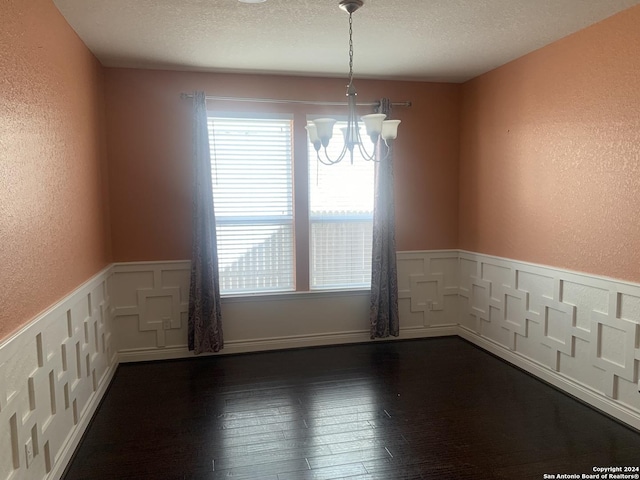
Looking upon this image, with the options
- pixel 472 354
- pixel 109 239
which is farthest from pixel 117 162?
pixel 472 354

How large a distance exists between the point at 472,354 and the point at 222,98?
10.6 feet

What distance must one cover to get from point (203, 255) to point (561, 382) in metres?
3.01

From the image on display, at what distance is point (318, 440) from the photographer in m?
2.68

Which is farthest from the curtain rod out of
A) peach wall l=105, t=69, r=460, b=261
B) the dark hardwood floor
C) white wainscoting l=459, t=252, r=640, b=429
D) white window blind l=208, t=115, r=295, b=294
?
the dark hardwood floor

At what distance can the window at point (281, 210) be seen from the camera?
161 inches

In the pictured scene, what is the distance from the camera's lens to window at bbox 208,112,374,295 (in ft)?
13.5

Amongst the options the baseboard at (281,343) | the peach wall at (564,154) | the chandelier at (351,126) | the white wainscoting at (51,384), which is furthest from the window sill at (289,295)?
the chandelier at (351,126)

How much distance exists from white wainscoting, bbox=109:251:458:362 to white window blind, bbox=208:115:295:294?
0.89 feet

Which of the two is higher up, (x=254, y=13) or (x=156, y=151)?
(x=254, y=13)

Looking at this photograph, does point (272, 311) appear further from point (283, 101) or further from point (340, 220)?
point (283, 101)

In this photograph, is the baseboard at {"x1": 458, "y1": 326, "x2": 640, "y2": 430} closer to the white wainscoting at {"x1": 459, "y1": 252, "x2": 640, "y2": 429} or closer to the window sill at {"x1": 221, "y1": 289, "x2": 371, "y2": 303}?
the white wainscoting at {"x1": 459, "y1": 252, "x2": 640, "y2": 429}

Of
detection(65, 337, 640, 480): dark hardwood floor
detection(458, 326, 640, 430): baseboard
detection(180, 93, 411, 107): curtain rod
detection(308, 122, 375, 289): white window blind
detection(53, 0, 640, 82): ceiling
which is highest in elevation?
detection(53, 0, 640, 82): ceiling

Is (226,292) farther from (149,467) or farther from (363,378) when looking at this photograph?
(149,467)

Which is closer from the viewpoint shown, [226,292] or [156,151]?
[156,151]
